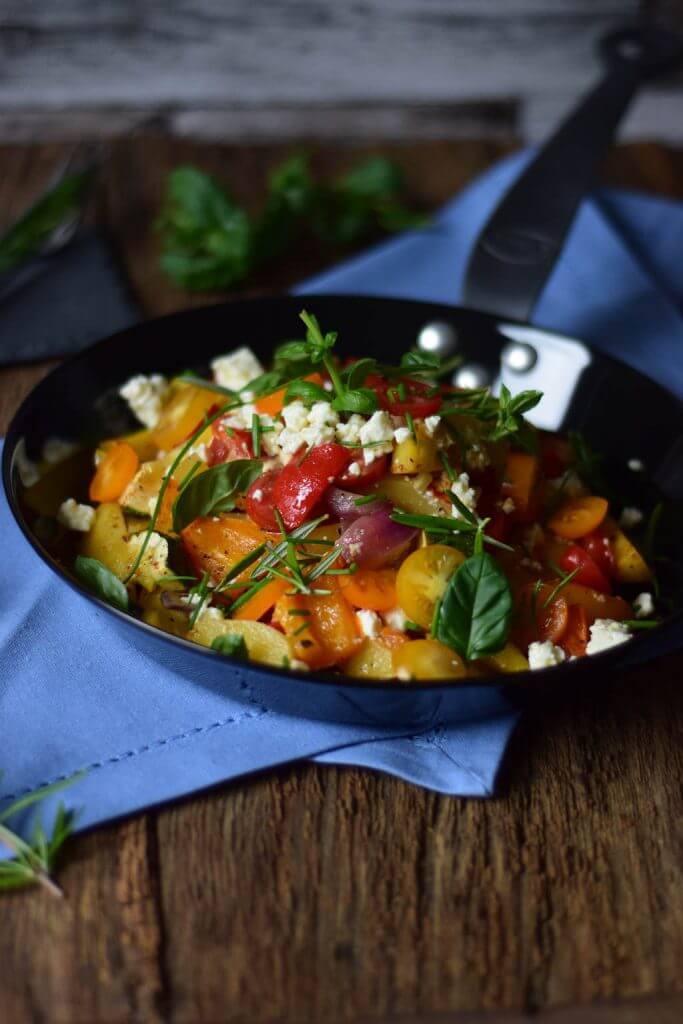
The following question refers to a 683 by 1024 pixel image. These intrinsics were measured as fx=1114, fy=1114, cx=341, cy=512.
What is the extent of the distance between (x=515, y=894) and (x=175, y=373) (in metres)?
1.27

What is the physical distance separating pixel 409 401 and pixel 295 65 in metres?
2.90

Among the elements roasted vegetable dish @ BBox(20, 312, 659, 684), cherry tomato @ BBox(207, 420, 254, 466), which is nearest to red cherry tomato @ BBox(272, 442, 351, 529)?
roasted vegetable dish @ BBox(20, 312, 659, 684)

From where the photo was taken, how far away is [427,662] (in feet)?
5.47

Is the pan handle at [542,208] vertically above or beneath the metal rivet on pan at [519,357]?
above

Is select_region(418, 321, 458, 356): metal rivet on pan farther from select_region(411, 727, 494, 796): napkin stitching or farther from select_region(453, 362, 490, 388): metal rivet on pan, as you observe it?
select_region(411, 727, 494, 796): napkin stitching

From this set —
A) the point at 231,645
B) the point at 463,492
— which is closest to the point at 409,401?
the point at 463,492

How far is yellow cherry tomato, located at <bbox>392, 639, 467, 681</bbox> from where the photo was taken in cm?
166

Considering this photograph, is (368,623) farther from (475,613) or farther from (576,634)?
(576,634)

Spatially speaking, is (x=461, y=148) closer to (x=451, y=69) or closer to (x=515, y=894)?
(x=451, y=69)

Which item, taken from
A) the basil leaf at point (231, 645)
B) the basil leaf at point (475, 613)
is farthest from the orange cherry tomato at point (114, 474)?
the basil leaf at point (475, 613)

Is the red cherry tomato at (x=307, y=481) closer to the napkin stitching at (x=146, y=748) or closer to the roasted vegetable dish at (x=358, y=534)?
the roasted vegetable dish at (x=358, y=534)

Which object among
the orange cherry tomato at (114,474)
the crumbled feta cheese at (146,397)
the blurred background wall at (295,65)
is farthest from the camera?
the blurred background wall at (295,65)

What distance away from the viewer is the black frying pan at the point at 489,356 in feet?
5.76

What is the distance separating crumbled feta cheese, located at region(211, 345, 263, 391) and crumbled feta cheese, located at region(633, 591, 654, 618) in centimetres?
84
